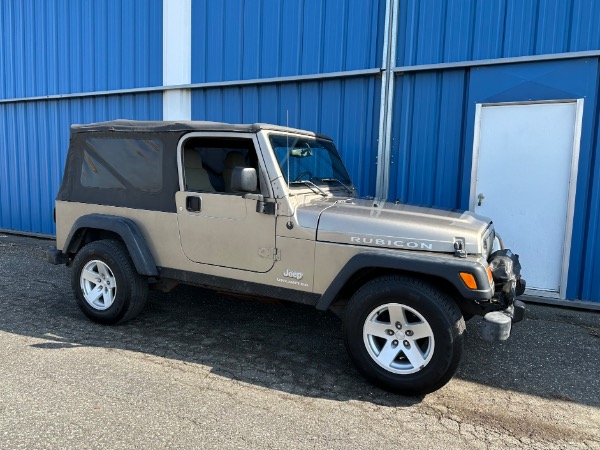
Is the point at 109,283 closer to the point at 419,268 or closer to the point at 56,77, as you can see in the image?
the point at 419,268

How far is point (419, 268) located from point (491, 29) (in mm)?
Result: 4121

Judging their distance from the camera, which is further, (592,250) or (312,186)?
(592,250)

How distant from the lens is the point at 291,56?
7176 mm

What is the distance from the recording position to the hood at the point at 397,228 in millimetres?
3365

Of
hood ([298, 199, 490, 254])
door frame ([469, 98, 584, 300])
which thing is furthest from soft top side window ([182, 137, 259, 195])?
door frame ([469, 98, 584, 300])

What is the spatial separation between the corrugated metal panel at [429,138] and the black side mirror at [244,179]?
11.1 feet

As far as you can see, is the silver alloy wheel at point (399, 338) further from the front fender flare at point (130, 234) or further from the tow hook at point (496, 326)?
the front fender flare at point (130, 234)

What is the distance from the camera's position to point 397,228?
3479mm

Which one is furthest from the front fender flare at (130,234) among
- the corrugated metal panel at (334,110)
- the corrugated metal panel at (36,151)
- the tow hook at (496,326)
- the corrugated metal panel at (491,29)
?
the corrugated metal panel at (36,151)

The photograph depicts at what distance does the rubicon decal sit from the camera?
3383 mm

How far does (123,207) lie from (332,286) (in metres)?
2.29

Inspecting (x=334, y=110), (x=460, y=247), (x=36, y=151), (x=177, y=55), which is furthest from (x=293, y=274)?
(x=36, y=151)

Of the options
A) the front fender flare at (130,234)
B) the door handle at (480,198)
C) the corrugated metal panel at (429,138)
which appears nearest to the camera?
the front fender flare at (130,234)

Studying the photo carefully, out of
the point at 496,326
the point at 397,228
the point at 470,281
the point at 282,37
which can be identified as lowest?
the point at 496,326
